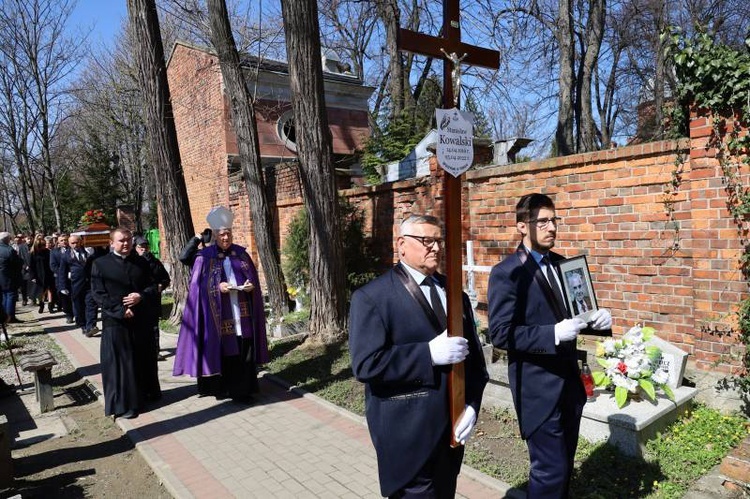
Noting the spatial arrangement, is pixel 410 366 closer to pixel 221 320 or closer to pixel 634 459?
pixel 634 459

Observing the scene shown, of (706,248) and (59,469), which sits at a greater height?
(706,248)

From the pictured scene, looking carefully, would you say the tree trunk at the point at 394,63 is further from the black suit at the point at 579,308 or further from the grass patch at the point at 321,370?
the black suit at the point at 579,308

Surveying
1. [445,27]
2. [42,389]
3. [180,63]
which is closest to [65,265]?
[42,389]

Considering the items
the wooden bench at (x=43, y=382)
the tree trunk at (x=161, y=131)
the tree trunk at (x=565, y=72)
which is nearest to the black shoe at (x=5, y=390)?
the wooden bench at (x=43, y=382)

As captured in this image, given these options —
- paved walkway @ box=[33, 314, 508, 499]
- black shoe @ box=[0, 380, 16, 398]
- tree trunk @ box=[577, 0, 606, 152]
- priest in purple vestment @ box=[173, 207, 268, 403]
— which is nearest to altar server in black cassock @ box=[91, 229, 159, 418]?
paved walkway @ box=[33, 314, 508, 499]

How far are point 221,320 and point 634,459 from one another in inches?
167

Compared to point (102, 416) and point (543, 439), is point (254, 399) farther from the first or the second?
point (543, 439)

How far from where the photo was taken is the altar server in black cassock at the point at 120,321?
18.7 feet

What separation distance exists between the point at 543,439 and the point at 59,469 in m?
4.17

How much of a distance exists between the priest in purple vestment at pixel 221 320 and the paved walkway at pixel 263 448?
1.24 ft

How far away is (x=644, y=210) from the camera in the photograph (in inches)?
202

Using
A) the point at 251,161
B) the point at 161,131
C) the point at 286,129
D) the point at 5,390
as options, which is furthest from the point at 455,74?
the point at 286,129

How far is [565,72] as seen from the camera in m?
15.2

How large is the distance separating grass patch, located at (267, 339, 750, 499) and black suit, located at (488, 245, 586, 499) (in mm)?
975
